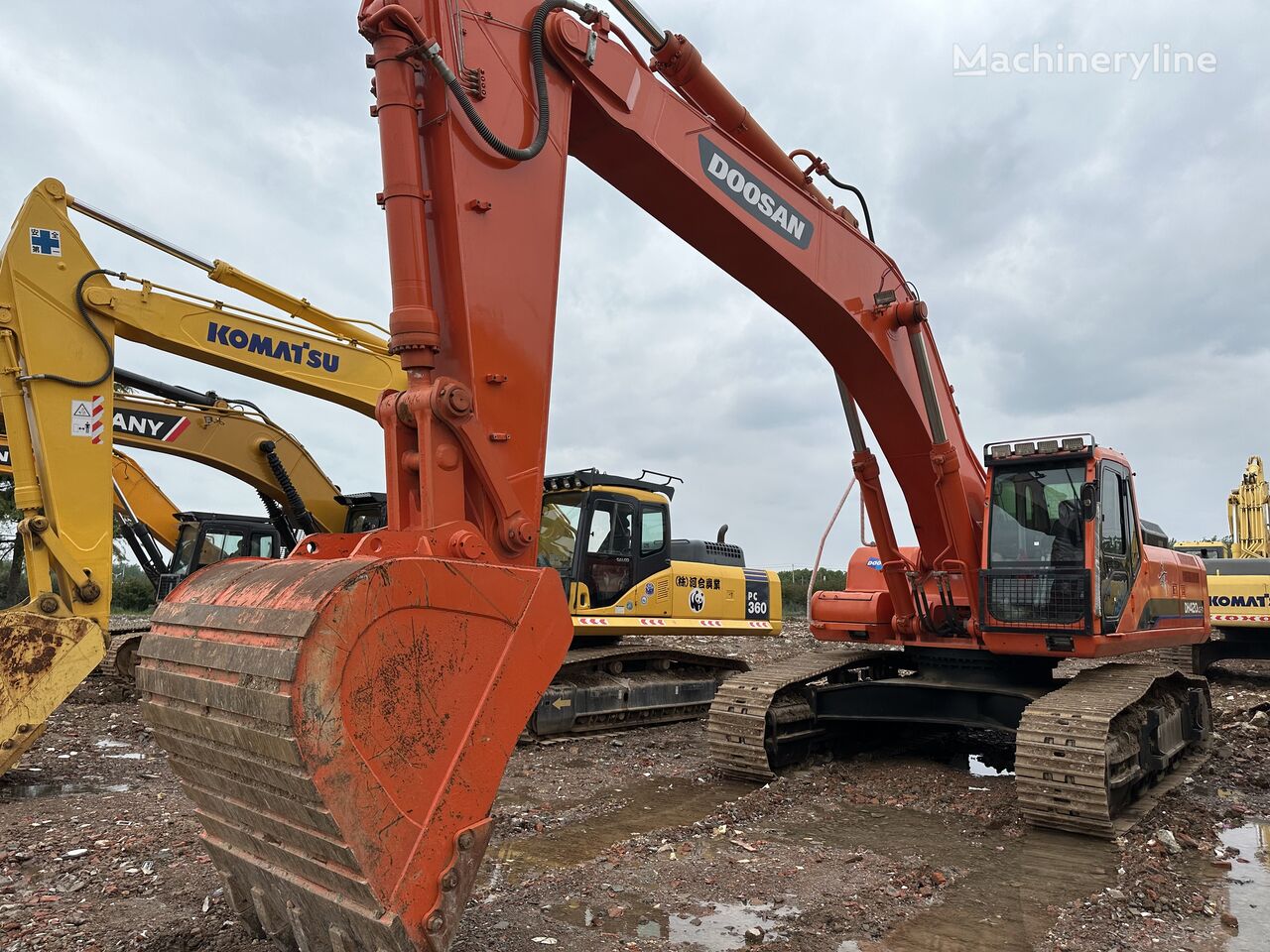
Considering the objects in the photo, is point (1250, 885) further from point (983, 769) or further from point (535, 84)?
point (535, 84)

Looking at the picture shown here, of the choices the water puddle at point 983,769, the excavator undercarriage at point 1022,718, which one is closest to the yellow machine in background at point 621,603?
the excavator undercarriage at point 1022,718

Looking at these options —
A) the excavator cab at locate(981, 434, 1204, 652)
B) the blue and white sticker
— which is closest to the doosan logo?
the excavator cab at locate(981, 434, 1204, 652)

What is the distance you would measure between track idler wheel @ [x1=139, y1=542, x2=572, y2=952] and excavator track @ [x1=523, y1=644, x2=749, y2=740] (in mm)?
5172

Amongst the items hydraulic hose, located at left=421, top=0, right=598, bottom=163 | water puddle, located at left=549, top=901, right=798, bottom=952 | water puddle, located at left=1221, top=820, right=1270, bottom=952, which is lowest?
water puddle, located at left=1221, top=820, right=1270, bottom=952

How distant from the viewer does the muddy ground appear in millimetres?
4242

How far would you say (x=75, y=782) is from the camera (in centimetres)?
715

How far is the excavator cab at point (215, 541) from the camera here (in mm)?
12086

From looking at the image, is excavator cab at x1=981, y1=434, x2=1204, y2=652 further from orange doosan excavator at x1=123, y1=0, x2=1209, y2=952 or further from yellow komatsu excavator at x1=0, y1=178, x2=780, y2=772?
yellow komatsu excavator at x1=0, y1=178, x2=780, y2=772

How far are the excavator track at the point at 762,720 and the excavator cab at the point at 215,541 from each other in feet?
23.1

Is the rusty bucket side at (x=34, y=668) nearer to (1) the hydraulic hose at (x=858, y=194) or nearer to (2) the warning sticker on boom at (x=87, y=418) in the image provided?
(2) the warning sticker on boom at (x=87, y=418)

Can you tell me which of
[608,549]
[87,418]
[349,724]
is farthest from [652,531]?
[349,724]

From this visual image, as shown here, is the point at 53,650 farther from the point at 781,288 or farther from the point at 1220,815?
the point at 1220,815

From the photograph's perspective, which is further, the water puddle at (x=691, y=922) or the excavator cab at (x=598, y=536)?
the excavator cab at (x=598, y=536)

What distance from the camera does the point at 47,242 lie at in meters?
7.85
